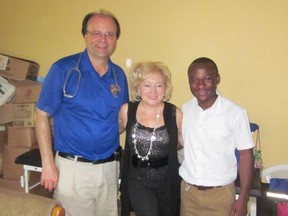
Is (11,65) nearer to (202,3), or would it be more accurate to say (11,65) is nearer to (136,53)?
(136,53)

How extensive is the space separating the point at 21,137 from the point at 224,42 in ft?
6.93

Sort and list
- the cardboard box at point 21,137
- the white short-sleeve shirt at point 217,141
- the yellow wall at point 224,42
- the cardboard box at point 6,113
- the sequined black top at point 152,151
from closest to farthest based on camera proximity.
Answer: the white short-sleeve shirt at point 217,141 < the sequined black top at point 152,151 < the yellow wall at point 224,42 < the cardboard box at point 21,137 < the cardboard box at point 6,113

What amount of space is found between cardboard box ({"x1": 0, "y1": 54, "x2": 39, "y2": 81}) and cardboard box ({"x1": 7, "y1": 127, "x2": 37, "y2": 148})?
538 millimetres

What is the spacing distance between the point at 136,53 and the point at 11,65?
4.41 feet

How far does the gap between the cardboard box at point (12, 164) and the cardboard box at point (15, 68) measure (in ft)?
2.40

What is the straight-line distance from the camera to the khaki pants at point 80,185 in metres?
1.72

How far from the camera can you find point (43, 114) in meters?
1.65

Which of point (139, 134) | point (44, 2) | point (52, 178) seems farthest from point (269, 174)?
point (44, 2)

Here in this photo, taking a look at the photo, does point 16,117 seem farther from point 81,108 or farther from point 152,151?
point 152,151

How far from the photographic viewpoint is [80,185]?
173cm

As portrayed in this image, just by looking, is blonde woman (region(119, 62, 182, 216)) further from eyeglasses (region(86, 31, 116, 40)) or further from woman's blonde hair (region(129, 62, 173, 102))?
eyeglasses (region(86, 31, 116, 40))

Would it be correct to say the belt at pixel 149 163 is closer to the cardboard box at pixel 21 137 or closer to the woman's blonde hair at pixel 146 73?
the woman's blonde hair at pixel 146 73

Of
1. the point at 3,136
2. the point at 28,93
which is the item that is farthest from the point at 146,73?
the point at 3,136

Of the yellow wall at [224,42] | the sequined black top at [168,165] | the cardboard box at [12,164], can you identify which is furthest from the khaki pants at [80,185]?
the cardboard box at [12,164]
